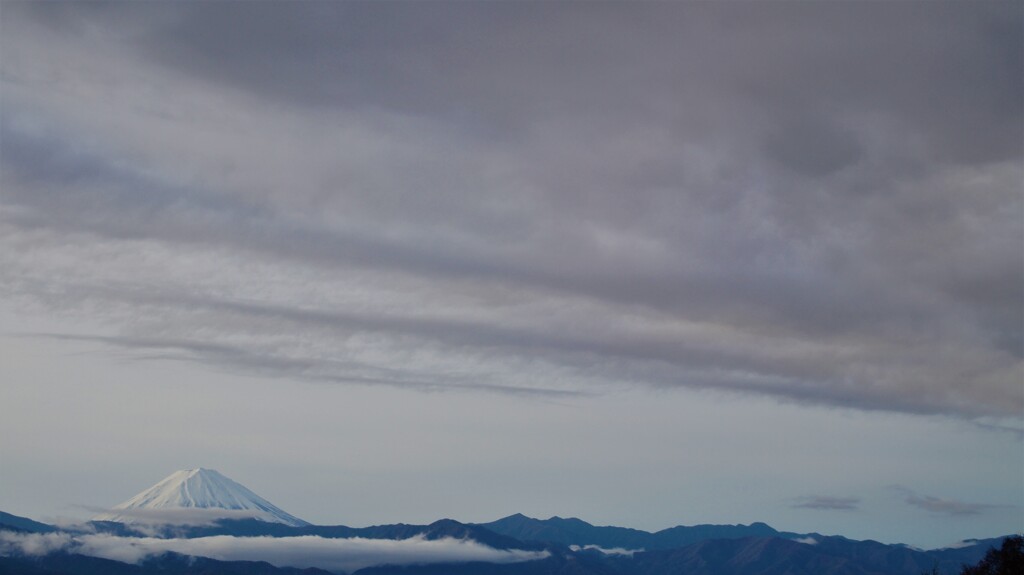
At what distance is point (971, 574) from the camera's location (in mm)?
157000

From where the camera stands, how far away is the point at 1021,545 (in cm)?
15588

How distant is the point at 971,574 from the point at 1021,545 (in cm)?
811
